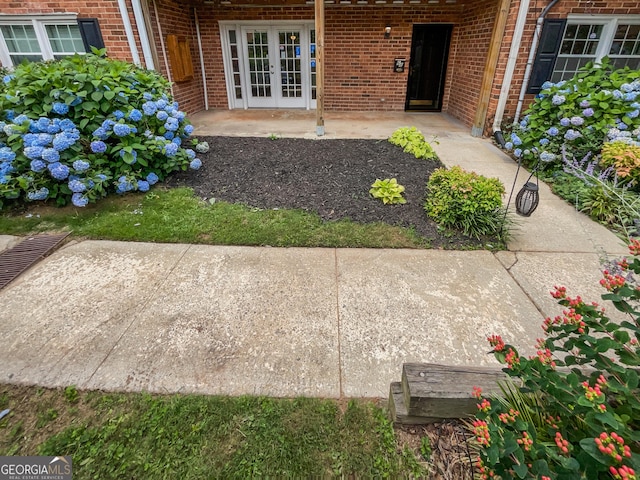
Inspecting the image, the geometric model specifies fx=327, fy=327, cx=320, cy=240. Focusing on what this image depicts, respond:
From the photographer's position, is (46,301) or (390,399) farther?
(46,301)

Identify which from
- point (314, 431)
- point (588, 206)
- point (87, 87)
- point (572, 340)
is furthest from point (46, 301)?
point (588, 206)

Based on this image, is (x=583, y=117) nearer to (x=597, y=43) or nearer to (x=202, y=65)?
→ (x=597, y=43)

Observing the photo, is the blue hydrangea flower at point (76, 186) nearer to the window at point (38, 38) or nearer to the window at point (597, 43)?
the window at point (38, 38)

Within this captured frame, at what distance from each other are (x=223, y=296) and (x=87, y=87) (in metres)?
2.97

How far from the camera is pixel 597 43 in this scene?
19.5 ft

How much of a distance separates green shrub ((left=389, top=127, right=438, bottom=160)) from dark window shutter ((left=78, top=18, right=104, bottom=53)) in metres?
5.73

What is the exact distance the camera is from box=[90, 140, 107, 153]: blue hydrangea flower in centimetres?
350

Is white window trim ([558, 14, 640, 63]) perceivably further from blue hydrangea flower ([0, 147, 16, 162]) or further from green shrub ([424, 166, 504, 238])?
blue hydrangea flower ([0, 147, 16, 162])

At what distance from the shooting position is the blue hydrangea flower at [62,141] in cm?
328

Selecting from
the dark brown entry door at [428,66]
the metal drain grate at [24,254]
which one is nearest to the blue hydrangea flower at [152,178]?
the metal drain grate at [24,254]

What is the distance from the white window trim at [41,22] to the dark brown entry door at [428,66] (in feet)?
24.3

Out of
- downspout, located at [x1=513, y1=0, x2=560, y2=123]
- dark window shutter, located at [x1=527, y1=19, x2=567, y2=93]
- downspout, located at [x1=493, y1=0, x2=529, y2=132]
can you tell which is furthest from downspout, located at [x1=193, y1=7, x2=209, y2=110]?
dark window shutter, located at [x1=527, y1=19, x2=567, y2=93]

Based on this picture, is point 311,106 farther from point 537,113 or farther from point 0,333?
point 0,333

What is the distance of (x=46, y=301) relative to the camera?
2402 millimetres
